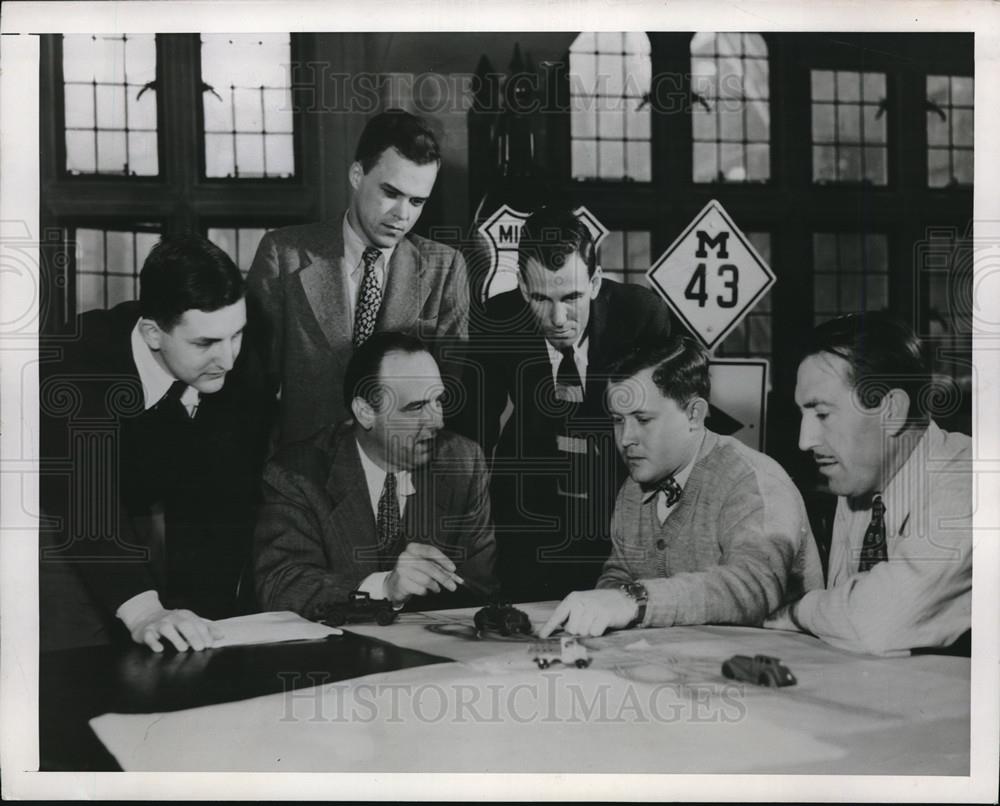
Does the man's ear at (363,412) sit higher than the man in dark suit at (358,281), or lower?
lower

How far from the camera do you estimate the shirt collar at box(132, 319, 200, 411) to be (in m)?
4.24

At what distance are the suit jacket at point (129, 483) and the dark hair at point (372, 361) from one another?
366mm

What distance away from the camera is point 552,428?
13.9ft

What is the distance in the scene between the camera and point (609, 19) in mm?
4207

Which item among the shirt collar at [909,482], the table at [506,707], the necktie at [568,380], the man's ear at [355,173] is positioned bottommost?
the table at [506,707]

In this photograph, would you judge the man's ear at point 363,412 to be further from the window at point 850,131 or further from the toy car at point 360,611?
the window at point 850,131

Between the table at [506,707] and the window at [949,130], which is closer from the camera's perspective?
the table at [506,707]

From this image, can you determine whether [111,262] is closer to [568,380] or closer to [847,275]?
[568,380]

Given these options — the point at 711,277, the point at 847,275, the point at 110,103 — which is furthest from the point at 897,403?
the point at 110,103

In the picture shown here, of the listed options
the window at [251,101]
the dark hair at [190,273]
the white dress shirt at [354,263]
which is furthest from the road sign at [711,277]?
the dark hair at [190,273]

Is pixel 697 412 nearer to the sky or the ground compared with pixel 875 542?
nearer to the sky

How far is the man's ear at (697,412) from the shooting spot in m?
4.26

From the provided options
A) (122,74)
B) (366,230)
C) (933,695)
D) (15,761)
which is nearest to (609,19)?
(366,230)

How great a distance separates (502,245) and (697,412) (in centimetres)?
108
